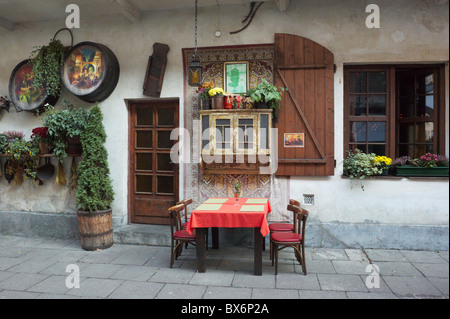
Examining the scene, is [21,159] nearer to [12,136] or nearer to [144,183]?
[12,136]

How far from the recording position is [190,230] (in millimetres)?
4402

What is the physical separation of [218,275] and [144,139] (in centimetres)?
298

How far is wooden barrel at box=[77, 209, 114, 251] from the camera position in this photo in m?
5.50

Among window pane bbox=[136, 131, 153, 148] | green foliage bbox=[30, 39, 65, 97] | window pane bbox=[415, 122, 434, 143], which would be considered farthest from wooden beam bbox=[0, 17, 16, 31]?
window pane bbox=[415, 122, 434, 143]

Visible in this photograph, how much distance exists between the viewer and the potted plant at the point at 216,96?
5348mm

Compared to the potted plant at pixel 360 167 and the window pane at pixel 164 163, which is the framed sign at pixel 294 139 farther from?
the window pane at pixel 164 163

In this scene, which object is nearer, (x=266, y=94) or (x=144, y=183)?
(x=266, y=94)

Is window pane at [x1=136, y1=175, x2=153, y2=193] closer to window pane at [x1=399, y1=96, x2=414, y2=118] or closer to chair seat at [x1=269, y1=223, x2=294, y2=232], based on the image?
chair seat at [x1=269, y1=223, x2=294, y2=232]

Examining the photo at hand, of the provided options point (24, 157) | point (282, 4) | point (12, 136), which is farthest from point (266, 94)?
point (12, 136)

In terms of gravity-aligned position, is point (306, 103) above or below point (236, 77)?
below

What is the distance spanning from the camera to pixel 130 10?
18.8 ft

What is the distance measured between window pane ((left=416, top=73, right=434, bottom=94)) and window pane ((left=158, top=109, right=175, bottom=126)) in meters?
4.19

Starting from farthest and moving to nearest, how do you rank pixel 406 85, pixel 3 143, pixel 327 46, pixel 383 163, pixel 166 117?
pixel 3 143 < pixel 166 117 < pixel 406 85 < pixel 327 46 < pixel 383 163

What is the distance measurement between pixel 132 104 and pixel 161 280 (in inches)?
131
